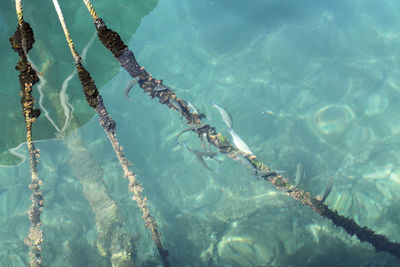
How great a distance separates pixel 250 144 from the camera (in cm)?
892

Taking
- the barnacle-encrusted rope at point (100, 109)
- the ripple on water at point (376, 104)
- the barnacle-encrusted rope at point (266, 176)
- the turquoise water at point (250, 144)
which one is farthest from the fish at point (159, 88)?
the ripple on water at point (376, 104)

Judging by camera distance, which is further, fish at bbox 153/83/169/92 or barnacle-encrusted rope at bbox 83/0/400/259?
barnacle-encrusted rope at bbox 83/0/400/259

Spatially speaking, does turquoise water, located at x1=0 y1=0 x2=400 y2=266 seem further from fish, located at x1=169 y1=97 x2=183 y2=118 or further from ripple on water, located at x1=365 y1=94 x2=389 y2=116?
fish, located at x1=169 y1=97 x2=183 y2=118

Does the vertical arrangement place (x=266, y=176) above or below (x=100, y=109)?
above

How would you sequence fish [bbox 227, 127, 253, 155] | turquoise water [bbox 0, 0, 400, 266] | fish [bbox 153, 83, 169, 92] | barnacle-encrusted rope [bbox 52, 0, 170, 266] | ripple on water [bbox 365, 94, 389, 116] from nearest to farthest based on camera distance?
1. barnacle-encrusted rope [bbox 52, 0, 170, 266]
2. fish [bbox 153, 83, 169, 92]
3. fish [bbox 227, 127, 253, 155]
4. turquoise water [bbox 0, 0, 400, 266]
5. ripple on water [bbox 365, 94, 389, 116]

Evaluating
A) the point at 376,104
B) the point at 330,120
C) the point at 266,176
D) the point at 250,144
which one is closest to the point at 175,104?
the point at 266,176

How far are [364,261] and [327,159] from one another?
10.7 feet

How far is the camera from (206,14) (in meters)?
12.4

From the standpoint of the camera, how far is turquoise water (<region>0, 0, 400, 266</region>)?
6270 mm

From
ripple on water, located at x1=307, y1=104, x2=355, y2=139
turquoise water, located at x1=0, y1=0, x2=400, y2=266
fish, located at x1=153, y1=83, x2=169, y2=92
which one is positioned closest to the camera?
fish, located at x1=153, y1=83, x2=169, y2=92

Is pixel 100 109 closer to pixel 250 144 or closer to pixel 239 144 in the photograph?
pixel 239 144

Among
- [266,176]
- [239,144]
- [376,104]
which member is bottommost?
[266,176]

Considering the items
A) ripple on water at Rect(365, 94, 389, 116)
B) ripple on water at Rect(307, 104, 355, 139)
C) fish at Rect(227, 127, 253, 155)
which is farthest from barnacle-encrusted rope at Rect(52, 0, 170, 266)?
ripple on water at Rect(365, 94, 389, 116)

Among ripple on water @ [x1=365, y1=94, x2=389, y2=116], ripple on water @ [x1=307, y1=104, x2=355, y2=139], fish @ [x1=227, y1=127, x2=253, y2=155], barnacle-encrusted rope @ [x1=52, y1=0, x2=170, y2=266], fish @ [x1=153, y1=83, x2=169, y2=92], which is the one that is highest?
ripple on water @ [x1=365, y1=94, x2=389, y2=116]
